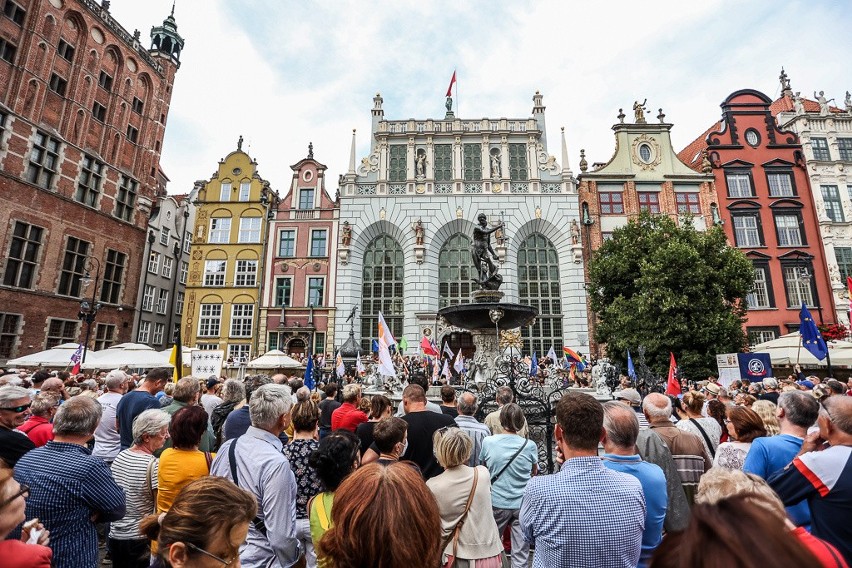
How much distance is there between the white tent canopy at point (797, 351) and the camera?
17.0 m

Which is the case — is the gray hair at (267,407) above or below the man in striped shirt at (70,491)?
above

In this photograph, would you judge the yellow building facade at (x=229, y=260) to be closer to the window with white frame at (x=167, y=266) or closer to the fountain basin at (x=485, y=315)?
the window with white frame at (x=167, y=266)

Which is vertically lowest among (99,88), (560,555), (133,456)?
(560,555)

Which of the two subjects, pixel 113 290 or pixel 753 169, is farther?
pixel 753 169

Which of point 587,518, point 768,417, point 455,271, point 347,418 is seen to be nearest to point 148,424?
point 347,418

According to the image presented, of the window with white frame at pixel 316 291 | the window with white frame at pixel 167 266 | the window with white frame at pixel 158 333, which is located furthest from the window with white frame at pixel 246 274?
the window with white frame at pixel 158 333

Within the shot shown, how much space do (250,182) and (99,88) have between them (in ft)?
33.7

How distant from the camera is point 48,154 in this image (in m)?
24.7

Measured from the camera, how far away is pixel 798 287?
28266 mm

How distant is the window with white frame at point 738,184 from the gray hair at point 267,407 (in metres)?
35.3

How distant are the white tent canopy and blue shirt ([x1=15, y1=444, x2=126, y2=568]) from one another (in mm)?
21529

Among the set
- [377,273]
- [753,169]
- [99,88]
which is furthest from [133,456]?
[753,169]

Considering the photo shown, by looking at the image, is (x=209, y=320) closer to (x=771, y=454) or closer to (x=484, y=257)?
(x=484, y=257)

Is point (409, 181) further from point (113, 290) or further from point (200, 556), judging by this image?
point (200, 556)
